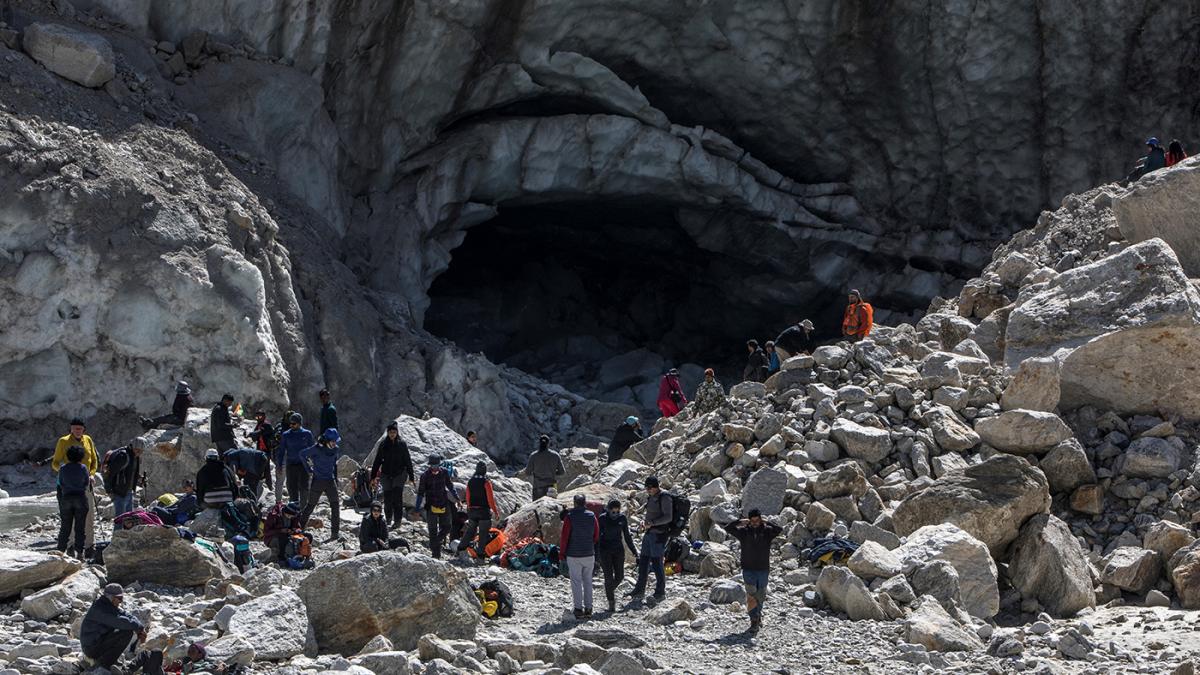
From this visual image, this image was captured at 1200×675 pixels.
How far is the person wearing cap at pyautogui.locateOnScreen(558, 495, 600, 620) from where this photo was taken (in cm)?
1429

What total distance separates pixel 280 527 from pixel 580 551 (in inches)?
131

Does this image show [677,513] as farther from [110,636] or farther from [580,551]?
[110,636]

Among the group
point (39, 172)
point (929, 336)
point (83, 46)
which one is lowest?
point (929, 336)

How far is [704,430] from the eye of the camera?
19781 millimetres

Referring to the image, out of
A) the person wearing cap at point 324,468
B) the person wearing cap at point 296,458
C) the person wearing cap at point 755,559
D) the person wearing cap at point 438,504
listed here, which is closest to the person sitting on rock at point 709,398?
the person wearing cap at point 438,504

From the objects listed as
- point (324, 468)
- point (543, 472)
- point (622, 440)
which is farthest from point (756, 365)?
point (324, 468)

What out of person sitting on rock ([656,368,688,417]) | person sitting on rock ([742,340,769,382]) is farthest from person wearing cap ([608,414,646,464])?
person sitting on rock ([742,340,769,382])

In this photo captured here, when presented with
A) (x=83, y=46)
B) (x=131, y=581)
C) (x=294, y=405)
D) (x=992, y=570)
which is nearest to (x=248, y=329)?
(x=294, y=405)

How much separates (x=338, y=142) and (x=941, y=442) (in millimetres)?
14645

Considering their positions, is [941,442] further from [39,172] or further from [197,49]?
[197,49]

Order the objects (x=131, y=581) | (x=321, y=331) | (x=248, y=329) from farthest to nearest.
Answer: (x=321, y=331), (x=248, y=329), (x=131, y=581)

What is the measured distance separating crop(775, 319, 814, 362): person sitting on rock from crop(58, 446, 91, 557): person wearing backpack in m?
11.5

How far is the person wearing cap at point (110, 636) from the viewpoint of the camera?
1110 cm

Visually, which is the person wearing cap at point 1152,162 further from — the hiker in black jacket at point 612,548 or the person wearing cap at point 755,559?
the hiker in black jacket at point 612,548
